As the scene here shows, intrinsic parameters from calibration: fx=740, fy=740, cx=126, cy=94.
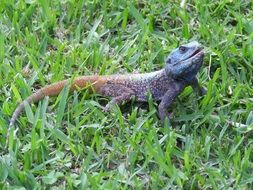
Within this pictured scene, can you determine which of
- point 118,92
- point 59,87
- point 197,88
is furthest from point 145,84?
point 59,87

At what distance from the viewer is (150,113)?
4.73 m

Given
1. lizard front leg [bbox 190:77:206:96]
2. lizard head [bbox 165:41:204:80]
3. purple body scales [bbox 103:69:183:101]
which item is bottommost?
lizard front leg [bbox 190:77:206:96]

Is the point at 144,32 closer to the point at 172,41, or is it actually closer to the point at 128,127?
the point at 172,41

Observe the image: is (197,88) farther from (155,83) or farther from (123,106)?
(123,106)

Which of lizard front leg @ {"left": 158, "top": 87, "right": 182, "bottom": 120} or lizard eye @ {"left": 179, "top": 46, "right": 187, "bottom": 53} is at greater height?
lizard eye @ {"left": 179, "top": 46, "right": 187, "bottom": 53}

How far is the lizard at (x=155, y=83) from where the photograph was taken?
4.73 metres

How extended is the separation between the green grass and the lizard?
0.07 m

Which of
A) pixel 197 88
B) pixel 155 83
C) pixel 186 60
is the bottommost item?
pixel 197 88

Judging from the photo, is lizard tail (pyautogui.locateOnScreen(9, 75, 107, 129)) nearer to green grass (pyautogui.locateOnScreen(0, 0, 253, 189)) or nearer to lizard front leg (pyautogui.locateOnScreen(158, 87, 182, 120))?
green grass (pyautogui.locateOnScreen(0, 0, 253, 189))

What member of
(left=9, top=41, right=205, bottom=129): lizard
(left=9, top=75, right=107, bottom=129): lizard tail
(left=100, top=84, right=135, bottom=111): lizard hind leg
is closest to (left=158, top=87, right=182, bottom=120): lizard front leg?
(left=9, top=41, right=205, bottom=129): lizard

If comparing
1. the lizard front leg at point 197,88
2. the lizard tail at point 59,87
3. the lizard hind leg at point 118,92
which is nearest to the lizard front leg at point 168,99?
the lizard front leg at point 197,88

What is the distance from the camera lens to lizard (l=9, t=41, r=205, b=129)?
15.5 ft

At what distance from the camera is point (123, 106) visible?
491 centimetres

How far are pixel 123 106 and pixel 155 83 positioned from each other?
0.26m
